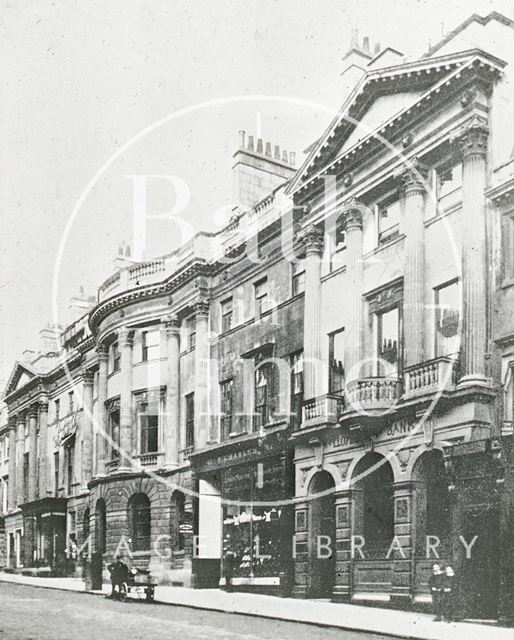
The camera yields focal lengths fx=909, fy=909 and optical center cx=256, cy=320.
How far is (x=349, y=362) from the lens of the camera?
2473cm

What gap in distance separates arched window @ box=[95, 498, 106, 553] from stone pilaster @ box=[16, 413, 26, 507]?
54.8 ft

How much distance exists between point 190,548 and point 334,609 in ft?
48.0

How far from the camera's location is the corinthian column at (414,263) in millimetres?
22250

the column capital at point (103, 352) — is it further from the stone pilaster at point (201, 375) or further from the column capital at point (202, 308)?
the column capital at point (202, 308)

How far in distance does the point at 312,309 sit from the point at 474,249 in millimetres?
7429

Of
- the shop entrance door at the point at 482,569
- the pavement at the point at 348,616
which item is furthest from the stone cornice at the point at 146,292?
the shop entrance door at the point at 482,569

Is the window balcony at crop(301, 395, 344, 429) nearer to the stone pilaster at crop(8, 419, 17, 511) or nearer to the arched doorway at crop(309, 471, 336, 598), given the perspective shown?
the arched doorway at crop(309, 471, 336, 598)

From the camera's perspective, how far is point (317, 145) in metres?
26.4

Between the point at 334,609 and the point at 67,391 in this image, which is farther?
the point at 67,391

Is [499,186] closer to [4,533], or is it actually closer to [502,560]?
[502,560]

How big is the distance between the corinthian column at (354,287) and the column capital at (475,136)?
451cm

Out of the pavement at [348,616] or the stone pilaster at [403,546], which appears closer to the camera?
the pavement at [348,616]

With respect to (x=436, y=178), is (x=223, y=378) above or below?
below

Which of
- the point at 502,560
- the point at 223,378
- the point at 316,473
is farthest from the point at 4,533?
the point at 502,560
